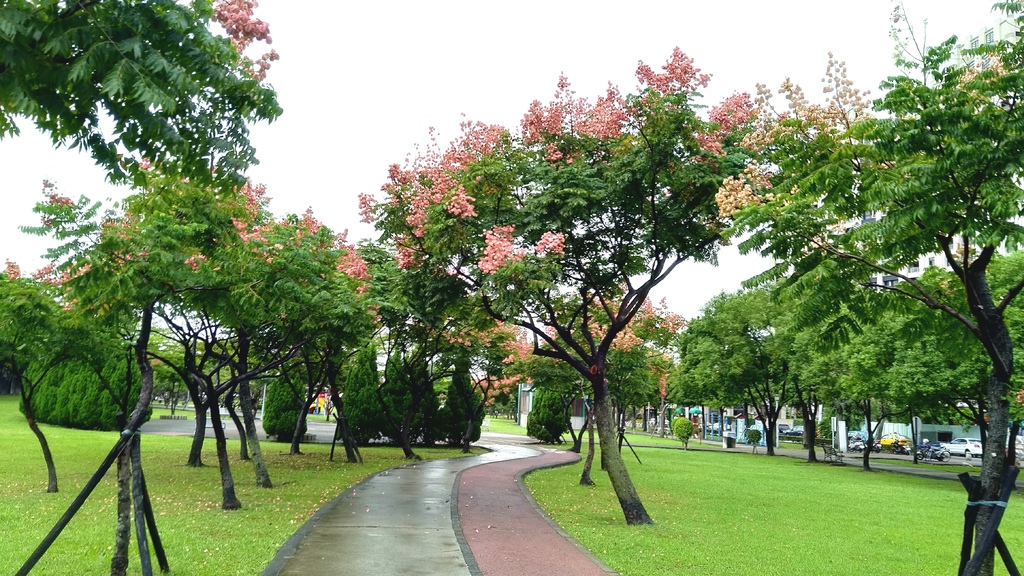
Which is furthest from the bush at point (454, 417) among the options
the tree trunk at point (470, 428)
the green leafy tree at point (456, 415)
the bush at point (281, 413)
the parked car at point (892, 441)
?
the parked car at point (892, 441)

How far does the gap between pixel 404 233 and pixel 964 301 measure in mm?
8615

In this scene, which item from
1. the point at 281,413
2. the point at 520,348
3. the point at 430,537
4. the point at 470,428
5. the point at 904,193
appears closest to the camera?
the point at 904,193

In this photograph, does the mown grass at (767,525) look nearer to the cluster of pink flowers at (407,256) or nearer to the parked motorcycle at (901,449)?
the cluster of pink flowers at (407,256)

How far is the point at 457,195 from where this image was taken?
10859 mm

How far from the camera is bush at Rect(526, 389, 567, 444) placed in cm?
3972

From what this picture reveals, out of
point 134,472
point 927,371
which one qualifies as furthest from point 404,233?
point 927,371

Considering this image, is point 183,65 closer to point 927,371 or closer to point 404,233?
point 404,233

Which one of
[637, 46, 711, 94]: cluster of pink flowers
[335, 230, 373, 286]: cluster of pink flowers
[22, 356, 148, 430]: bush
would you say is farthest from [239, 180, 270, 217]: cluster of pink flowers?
[22, 356, 148, 430]: bush

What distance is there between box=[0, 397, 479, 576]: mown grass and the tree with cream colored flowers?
6.38 metres

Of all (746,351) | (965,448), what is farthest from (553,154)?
(965,448)

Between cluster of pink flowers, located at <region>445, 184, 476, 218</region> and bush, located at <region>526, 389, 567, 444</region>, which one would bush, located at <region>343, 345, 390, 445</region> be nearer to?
bush, located at <region>526, 389, 567, 444</region>

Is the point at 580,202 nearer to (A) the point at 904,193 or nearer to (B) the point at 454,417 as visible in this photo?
(A) the point at 904,193

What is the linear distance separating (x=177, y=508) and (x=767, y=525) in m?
9.85

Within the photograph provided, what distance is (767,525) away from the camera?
1192 centimetres
